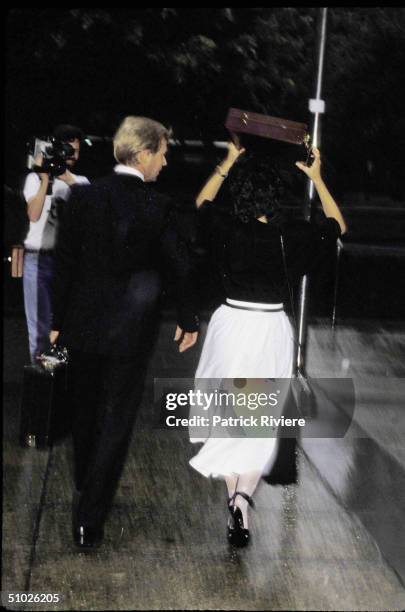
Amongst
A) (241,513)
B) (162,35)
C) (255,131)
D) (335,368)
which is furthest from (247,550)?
(162,35)

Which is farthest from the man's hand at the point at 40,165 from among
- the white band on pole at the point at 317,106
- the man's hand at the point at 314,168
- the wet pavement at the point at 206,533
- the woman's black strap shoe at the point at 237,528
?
the woman's black strap shoe at the point at 237,528

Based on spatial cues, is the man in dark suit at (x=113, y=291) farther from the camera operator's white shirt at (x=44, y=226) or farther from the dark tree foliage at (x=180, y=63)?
the dark tree foliage at (x=180, y=63)

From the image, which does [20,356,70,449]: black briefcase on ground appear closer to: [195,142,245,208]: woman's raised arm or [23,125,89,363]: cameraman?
[195,142,245,208]: woman's raised arm

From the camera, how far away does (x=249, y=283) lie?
15.0 ft

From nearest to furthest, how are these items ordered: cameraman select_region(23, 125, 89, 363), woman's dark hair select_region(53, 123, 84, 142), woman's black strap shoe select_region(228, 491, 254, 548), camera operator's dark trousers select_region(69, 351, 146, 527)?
1. camera operator's dark trousers select_region(69, 351, 146, 527)
2. woman's black strap shoe select_region(228, 491, 254, 548)
3. woman's dark hair select_region(53, 123, 84, 142)
4. cameraman select_region(23, 125, 89, 363)

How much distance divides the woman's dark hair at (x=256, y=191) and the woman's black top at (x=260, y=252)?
0.16 ft

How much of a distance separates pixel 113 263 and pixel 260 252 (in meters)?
0.67

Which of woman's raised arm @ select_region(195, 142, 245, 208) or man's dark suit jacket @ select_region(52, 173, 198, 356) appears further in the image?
woman's raised arm @ select_region(195, 142, 245, 208)

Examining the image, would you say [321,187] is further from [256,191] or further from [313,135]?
[313,135]

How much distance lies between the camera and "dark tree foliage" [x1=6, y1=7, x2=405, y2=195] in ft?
40.5

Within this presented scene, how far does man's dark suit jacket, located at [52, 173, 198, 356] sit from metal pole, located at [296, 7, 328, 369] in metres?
1.86

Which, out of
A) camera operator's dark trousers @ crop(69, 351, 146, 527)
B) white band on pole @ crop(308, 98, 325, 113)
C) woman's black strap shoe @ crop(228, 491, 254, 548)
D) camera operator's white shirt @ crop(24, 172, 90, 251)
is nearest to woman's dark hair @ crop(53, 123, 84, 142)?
camera operator's white shirt @ crop(24, 172, 90, 251)

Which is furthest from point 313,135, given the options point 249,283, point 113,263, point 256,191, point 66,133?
point 113,263

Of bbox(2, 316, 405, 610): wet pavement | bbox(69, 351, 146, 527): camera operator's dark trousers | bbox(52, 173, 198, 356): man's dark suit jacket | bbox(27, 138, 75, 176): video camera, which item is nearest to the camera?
bbox(2, 316, 405, 610): wet pavement
